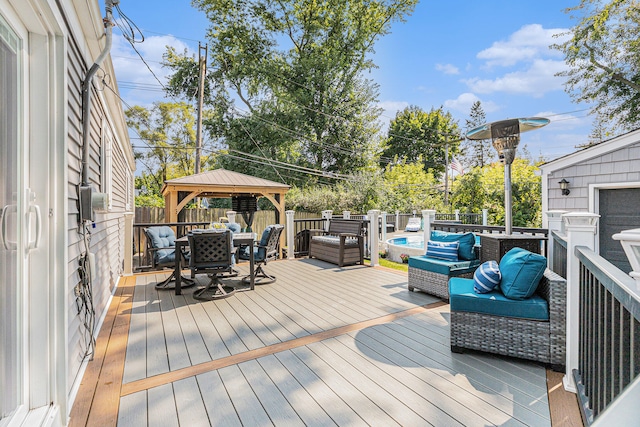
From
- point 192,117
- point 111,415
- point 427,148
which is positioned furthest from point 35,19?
point 427,148

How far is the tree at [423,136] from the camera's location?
28078 millimetres

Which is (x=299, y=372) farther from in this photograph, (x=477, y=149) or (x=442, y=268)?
(x=477, y=149)

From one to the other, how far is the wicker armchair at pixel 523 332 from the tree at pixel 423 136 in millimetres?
26028

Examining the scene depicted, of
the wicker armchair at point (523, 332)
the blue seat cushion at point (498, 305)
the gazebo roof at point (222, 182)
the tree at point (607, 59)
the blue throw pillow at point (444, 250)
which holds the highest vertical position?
the tree at point (607, 59)

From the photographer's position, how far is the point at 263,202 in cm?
1755

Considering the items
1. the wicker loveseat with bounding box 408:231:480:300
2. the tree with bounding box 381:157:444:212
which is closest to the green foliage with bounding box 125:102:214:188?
the tree with bounding box 381:157:444:212

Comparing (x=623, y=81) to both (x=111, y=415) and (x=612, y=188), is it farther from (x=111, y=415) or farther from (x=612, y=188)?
(x=111, y=415)

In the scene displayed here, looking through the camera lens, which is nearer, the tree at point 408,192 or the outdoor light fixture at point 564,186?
the outdoor light fixture at point 564,186

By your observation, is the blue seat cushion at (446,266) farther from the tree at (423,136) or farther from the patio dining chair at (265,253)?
the tree at (423,136)

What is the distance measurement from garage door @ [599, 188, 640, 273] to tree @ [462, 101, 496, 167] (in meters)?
25.9

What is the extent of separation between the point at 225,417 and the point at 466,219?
11.5 meters

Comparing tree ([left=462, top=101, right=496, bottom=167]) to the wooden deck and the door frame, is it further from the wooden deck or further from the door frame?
the door frame

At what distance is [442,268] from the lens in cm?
395

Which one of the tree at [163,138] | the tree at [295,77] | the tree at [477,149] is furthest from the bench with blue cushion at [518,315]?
the tree at [477,149]
